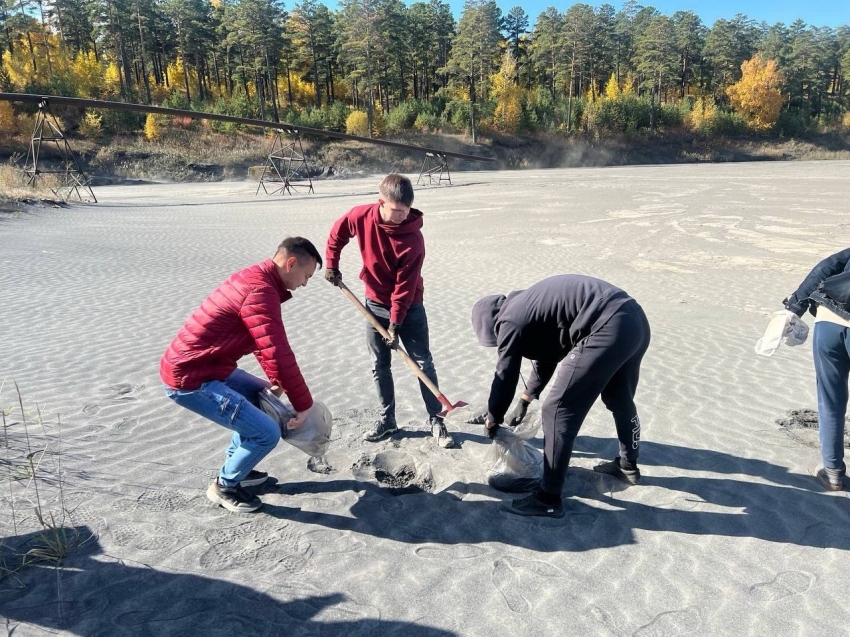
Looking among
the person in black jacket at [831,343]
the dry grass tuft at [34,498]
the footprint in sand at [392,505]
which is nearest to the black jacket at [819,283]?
the person in black jacket at [831,343]

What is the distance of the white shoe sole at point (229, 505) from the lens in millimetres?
3377

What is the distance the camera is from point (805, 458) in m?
4.11

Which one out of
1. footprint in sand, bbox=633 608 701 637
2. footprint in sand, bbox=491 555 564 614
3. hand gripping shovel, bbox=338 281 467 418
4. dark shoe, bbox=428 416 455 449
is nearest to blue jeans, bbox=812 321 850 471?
footprint in sand, bbox=633 608 701 637

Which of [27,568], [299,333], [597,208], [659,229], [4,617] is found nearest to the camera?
[4,617]

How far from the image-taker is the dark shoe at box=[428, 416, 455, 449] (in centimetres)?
432

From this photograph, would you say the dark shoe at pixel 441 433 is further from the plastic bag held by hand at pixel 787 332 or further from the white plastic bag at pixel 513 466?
the plastic bag held by hand at pixel 787 332

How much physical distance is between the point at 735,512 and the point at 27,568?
12.6ft

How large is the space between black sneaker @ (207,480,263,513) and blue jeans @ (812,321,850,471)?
133 inches

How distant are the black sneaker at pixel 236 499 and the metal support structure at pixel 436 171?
2833 cm

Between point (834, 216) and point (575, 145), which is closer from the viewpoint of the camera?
point (834, 216)

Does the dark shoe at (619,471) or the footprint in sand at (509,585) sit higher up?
the dark shoe at (619,471)

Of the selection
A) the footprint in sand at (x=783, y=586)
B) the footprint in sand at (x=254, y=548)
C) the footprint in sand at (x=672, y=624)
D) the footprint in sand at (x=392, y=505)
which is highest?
the footprint in sand at (x=254, y=548)

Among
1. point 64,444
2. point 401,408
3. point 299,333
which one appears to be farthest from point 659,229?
point 64,444

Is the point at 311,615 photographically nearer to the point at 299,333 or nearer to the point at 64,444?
the point at 64,444
